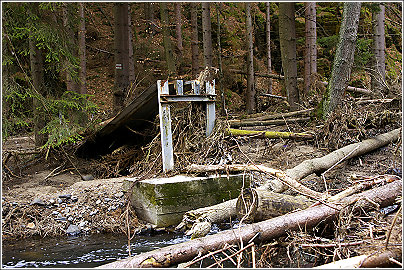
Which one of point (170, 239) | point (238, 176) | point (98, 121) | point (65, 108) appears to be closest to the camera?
point (170, 239)

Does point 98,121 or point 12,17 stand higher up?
point 12,17

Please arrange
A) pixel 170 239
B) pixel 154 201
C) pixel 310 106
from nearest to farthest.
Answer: pixel 170 239 < pixel 154 201 < pixel 310 106

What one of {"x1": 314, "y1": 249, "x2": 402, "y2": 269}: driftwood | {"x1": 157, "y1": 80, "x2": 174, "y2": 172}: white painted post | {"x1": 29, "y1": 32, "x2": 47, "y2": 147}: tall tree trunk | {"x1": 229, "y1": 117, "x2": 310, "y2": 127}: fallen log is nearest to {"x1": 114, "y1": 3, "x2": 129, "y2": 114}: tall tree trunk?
{"x1": 29, "y1": 32, "x2": 47, "y2": 147}: tall tree trunk

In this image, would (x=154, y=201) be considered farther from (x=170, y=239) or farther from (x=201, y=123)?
(x=201, y=123)

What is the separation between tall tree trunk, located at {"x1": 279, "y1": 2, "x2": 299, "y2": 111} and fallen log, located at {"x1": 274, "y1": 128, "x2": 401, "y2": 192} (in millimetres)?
4307

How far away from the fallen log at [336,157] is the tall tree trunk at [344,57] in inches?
53.4

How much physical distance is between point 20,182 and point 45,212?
6.40 feet

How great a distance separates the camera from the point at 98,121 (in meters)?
9.70

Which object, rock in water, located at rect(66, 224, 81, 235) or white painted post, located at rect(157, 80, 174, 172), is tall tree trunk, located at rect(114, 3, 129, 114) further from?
rock in water, located at rect(66, 224, 81, 235)

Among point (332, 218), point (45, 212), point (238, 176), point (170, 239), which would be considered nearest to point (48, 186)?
point (45, 212)

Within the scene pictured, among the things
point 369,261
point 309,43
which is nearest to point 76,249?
point 369,261

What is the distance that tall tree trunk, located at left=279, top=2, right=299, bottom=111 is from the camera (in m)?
12.8

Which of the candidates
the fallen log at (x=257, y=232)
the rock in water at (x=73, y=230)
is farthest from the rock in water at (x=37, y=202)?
the fallen log at (x=257, y=232)

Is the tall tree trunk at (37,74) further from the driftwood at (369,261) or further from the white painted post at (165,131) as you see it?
the driftwood at (369,261)
